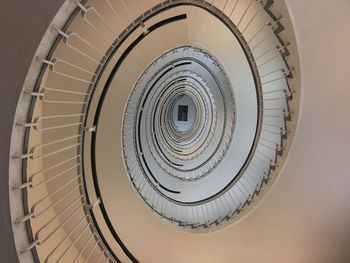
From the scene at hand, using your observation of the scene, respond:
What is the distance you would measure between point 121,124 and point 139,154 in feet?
6.47

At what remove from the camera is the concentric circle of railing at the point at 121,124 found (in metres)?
3.29

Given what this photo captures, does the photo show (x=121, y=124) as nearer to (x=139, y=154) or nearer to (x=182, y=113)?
(x=139, y=154)

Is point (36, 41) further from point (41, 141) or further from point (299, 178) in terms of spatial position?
point (299, 178)

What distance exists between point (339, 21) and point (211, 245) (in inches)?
147

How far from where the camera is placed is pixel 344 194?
4.10 m

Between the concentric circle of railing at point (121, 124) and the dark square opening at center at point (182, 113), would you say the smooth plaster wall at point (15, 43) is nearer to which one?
Result: the concentric circle of railing at point (121, 124)

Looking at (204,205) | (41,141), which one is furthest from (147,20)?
(204,205)

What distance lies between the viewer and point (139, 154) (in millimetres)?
7418

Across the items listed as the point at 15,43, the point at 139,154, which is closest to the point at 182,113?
the point at 139,154

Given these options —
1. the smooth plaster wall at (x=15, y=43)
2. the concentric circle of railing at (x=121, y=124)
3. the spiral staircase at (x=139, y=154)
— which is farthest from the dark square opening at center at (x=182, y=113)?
the smooth plaster wall at (x=15, y=43)

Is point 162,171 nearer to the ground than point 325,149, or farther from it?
nearer to the ground

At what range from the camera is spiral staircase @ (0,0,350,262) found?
2.76 m

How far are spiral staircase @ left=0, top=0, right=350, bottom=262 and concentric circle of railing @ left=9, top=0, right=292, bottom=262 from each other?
3cm

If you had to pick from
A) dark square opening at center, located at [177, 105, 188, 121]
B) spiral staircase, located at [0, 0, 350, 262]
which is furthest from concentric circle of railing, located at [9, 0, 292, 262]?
dark square opening at center, located at [177, 105, 188, 121]
